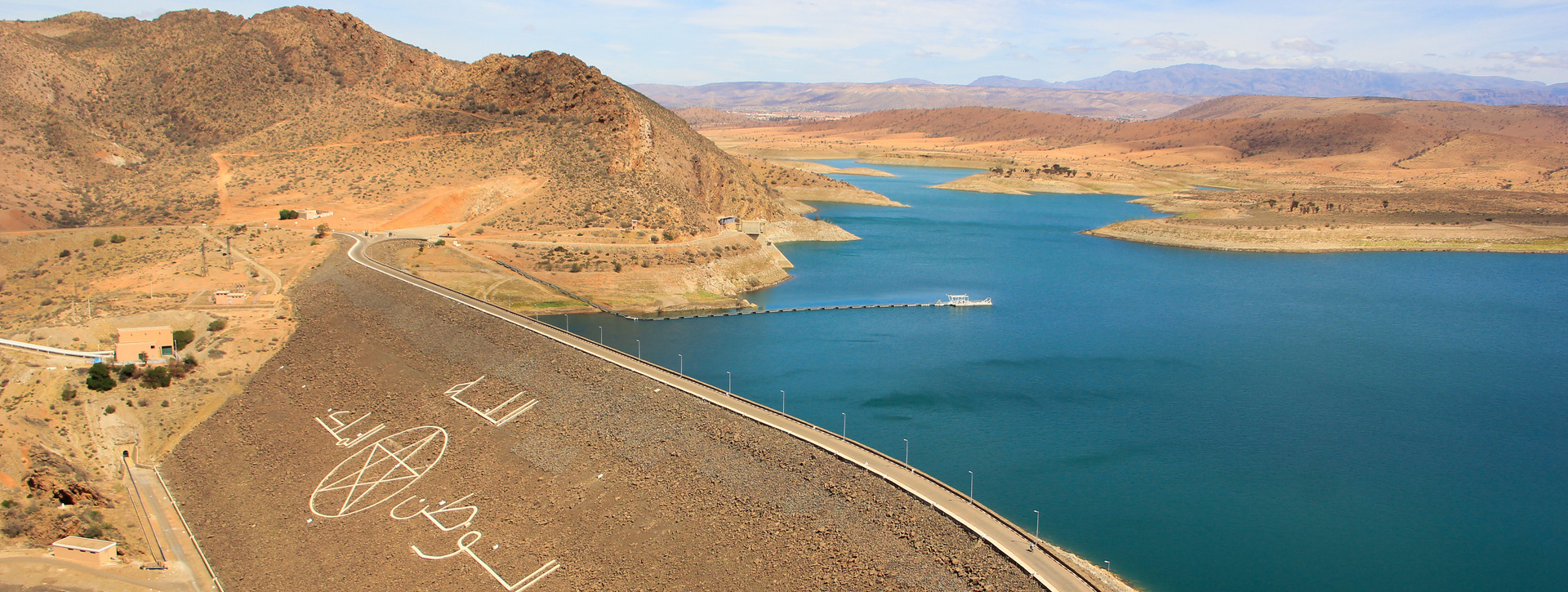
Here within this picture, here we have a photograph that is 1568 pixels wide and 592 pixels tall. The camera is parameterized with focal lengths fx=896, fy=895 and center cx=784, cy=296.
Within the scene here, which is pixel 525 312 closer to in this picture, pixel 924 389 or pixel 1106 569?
pixel 924 389

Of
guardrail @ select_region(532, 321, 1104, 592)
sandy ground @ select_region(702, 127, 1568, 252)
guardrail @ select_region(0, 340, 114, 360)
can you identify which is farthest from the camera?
sandy ground @ select_region(702, 127, 1568, 252)

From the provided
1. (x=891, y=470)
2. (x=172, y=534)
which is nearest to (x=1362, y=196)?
(x=891, y=470)

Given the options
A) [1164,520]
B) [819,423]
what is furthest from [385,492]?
[1164,520]

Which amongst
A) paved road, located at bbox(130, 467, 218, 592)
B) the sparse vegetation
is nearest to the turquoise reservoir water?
paved road, located at bbox(130, 467, 218, 592)

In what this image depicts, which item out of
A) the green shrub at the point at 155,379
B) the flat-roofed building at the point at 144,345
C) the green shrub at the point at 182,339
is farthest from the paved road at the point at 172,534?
the green shrub at the point at 182,339

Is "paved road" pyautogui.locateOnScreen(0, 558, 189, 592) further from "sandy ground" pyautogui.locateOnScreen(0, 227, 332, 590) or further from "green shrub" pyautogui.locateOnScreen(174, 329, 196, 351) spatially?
"green shrub" pyautogui.locateOnScreen(174, 329, 196, 351)

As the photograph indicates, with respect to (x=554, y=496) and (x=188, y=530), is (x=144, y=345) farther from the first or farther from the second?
(x=554, y=496)

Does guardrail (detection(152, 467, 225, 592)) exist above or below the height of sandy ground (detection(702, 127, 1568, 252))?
below
